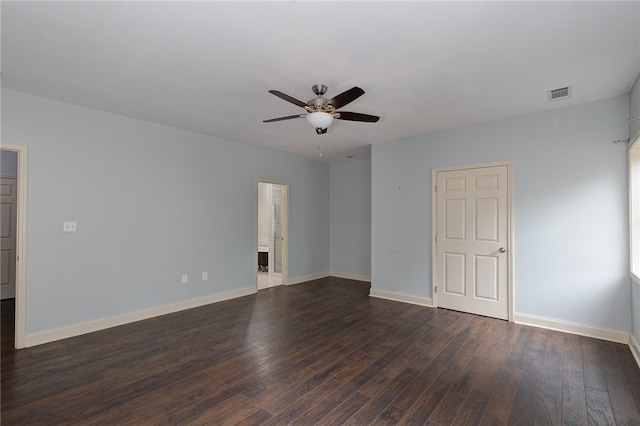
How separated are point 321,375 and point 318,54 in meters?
2.71

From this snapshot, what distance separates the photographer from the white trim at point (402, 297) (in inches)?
186

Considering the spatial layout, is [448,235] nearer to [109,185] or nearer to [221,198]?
[221,198]

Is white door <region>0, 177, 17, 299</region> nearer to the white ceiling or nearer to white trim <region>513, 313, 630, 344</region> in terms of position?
the white ceiling

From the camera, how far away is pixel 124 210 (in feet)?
13.1

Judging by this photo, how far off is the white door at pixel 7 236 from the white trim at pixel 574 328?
25.9 ft

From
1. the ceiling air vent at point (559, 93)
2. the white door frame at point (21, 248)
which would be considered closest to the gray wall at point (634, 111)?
the ceiling air vent at point (559, 93)

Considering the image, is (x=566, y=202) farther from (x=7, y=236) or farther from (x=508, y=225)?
(x=7, y=236)

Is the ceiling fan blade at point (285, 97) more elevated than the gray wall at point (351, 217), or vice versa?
the ceiling fan blade at point (285, 97)

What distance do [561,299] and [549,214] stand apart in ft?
3.41

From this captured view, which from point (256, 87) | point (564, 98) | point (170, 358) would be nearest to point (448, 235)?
point (564, 98)

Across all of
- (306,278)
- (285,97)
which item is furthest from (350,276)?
(285,97)

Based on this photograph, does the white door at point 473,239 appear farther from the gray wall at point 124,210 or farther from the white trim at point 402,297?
the gray wall at point 124,210

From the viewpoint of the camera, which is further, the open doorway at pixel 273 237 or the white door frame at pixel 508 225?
the open doorway at pixel 273 237

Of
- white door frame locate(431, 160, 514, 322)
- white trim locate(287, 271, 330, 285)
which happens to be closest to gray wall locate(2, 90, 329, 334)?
white trim locate(287, 271, 330, 285)
